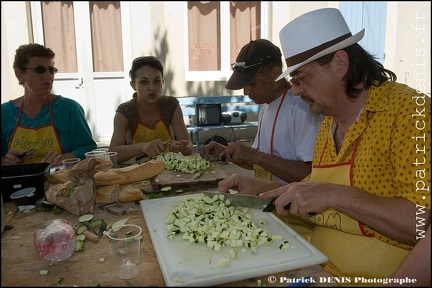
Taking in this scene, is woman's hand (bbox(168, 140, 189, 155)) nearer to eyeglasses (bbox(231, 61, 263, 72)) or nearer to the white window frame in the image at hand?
eyeglasses (bbox(231, 61, 263, 72))

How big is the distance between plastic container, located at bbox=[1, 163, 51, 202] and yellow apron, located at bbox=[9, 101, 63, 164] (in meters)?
1.25

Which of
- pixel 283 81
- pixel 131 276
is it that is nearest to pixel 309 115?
pixel 283 81

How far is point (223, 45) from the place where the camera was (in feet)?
27.9

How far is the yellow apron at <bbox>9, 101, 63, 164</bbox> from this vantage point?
3.77 metres

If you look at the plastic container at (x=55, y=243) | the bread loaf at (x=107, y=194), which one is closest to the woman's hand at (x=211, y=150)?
the bread loaf at (x=107, y=194)

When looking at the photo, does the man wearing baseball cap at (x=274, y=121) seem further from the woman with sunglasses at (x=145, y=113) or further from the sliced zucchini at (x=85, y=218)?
the sliced zucchini at (x=85, y=218)

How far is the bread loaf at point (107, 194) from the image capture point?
2.33 m

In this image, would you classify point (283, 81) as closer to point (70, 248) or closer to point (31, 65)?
point (70, 248)

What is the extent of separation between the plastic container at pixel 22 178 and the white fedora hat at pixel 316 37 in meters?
1.77

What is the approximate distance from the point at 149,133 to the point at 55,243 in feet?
9.52

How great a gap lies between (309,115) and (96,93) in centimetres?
729

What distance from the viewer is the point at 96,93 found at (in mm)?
9039

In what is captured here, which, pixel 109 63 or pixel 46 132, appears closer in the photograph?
pixel 46 132

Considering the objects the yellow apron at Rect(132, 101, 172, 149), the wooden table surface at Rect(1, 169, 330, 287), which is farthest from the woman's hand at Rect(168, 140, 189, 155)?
the wooden table surface at Rect(1, 169, 330, 287)
